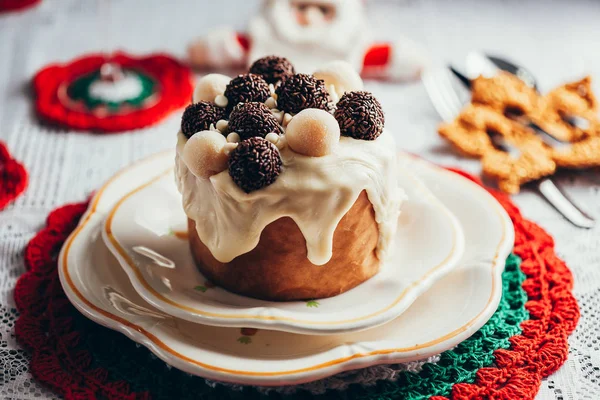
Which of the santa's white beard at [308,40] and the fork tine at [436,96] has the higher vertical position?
the santa's white beard at [308,40]

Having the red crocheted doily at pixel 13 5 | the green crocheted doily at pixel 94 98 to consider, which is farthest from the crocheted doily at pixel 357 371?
the red crocheted doily at pixel 13 5

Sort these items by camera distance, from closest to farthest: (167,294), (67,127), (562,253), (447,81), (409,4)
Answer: (167,294)
(562,253)
(67,127)
(447,81)
(409,4)

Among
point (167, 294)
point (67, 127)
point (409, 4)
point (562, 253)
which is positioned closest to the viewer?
point (167, 294)

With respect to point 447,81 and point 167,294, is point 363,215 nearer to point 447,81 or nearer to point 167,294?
point 167,294

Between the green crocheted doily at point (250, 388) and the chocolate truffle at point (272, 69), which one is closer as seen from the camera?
the green crocheted doily at point (250, 388)

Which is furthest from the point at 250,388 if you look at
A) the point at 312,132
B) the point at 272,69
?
the point at 272,69

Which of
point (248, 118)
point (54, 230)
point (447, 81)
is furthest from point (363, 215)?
point (447, 81)

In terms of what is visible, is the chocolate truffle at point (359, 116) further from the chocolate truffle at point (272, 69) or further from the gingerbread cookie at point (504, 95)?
the gingerbread cookie at point (504, 95)
